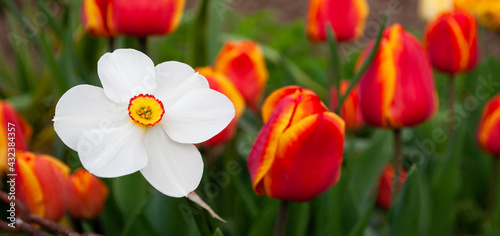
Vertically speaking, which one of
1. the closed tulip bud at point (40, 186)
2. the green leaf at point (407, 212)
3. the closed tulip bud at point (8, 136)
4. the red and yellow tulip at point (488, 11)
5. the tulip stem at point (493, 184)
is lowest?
the red and yellow tulip at point (488, 11)

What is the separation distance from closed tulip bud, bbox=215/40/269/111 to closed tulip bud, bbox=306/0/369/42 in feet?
0.40

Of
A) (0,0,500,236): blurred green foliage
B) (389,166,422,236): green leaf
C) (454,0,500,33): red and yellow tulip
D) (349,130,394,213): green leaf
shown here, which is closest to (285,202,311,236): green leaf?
(0,0,500,236): blurred green foliage

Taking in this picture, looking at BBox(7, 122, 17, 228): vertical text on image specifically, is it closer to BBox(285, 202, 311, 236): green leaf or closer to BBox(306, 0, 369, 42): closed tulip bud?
BBox(285, 202, 311, 236): green leaf

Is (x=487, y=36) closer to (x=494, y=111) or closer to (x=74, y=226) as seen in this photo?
(x=494, y=111)

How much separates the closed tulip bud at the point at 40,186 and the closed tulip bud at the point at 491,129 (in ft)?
1.97

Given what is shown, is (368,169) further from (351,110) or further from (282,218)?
(282,218)

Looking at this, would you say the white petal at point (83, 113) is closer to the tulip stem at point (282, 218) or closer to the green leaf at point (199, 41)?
the tulip stem at point (282, 218)

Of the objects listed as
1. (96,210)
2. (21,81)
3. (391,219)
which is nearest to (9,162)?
(96,210)

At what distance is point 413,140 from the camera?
3.89 feet

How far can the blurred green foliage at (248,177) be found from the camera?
647mm

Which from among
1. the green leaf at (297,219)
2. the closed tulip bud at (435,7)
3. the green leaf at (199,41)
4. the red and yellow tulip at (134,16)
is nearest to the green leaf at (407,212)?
the green leaf at (297,219)

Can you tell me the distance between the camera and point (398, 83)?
657 mm

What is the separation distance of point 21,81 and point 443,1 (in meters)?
1.04

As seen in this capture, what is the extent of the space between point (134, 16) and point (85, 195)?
19cm
